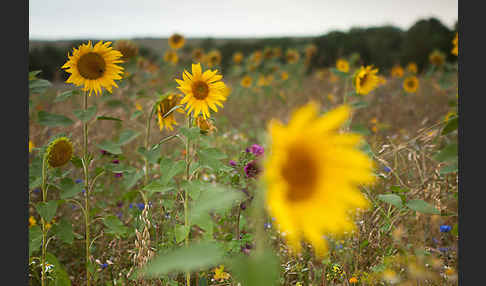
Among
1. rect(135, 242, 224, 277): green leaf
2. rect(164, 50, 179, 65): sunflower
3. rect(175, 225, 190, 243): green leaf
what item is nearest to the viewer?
rect(135, 242, 224, 277): green leaf

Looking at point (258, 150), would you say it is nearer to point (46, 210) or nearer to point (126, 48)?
point (46, 210)

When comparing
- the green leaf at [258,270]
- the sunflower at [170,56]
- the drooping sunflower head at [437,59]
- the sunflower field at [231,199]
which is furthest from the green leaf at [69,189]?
the drooping sunflower head at [437,59]

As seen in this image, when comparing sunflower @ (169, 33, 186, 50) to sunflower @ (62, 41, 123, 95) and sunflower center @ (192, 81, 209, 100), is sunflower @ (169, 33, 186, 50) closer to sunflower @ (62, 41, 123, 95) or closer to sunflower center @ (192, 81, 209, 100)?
sunflower @ (62, 41, 123, 95)

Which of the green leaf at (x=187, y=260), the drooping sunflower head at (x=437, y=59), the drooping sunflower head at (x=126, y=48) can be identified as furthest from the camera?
the drooping sunflower head at (x=437, y=59)

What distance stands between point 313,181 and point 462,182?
30.9 inches

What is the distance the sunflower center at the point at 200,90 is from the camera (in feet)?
3.63

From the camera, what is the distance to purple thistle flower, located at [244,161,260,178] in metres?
1.12

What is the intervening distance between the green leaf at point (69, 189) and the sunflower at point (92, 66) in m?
0.33

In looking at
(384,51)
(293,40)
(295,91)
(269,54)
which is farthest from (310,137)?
(293,40)

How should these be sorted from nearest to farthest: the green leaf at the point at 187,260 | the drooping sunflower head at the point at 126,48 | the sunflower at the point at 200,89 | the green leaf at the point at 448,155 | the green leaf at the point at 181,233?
the green leaf at the point at 187,260, the green leaf at the point at 448,155, the green leaf at the point at 181,233, the sunflower at the point at 200,89, the drooping sunflower head at the point at 126,48

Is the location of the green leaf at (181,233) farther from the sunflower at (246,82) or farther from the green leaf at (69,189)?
the sunflower at (246,82)

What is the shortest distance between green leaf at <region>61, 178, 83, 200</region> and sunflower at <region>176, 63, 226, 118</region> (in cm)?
46

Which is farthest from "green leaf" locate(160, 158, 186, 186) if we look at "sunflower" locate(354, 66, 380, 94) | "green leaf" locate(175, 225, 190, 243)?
"sunflower" locate(354, 66, 380, 94)
